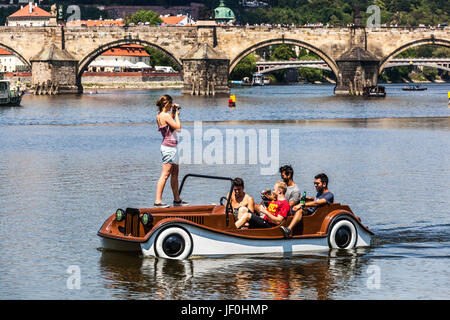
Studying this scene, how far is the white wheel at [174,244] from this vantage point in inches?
592

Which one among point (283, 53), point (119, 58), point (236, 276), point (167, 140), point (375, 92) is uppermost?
point (283, 53)

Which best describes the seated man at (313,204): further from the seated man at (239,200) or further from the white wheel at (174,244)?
the white wheel at (174,244)

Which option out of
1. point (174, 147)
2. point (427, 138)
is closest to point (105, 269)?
point (174, 147)

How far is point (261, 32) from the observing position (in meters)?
102

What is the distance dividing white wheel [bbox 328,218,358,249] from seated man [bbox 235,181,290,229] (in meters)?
0.88

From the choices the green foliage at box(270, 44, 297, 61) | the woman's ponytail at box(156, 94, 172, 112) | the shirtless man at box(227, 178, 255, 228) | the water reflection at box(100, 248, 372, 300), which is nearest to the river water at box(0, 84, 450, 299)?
the water reflection at box(100, 248, 372, 300)

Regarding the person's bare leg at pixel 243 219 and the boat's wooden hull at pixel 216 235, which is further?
the person's bare leg at pixel 243 219

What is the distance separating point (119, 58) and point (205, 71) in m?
66.2

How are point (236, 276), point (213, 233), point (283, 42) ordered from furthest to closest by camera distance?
1. point (283, 42)
2. point (213, 233)
3. point (236, 276)

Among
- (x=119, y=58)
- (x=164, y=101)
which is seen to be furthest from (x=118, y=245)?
(x=119, y=58)

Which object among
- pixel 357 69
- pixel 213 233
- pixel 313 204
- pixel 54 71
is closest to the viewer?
pixel 213 233

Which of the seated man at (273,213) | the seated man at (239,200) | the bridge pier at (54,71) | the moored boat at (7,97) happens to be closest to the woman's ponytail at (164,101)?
the seated man at (239,200)

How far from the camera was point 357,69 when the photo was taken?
3942 inches

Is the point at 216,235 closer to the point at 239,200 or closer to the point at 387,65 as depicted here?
the point at 239,200
